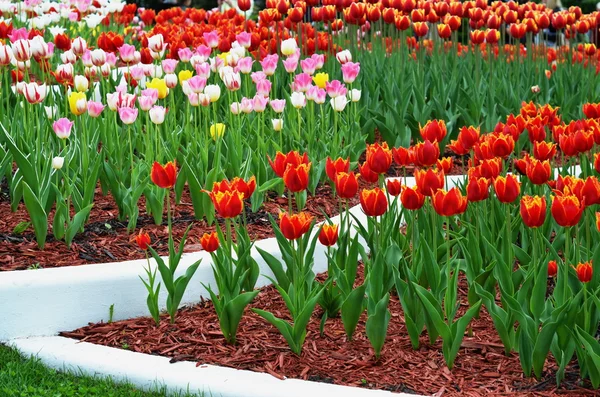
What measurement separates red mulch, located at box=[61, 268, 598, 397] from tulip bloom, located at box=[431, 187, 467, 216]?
62 cm

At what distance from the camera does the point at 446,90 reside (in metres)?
7.34

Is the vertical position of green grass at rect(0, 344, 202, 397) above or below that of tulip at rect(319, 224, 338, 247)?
below

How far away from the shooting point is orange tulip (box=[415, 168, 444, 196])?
3447mm

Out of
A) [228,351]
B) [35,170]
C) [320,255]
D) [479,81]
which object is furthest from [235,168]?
[479,81]

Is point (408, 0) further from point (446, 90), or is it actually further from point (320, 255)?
point (320, 255)

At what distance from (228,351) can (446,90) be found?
411 centimetres

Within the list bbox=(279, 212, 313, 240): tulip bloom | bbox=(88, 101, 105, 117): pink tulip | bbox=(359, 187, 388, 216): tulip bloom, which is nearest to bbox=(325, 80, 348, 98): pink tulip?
bbox=(88, 101, 105, 117): pink tulip

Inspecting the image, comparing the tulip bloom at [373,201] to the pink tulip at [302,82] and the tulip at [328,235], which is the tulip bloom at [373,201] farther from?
the pink tulip at [302,82]

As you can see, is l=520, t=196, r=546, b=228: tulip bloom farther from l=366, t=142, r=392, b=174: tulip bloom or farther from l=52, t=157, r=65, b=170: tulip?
l=52, t=157, r=65, b=170: tulip

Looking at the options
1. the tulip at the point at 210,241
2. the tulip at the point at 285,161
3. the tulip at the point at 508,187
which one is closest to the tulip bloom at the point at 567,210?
the tulip at the point at 508,187

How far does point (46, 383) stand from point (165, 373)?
48cm

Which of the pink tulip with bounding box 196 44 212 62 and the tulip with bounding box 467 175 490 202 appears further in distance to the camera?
the pink tulip with bounding box 196 44 212 62

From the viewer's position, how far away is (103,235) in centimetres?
472

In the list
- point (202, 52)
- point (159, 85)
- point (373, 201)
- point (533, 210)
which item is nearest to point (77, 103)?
point (159, 85)
